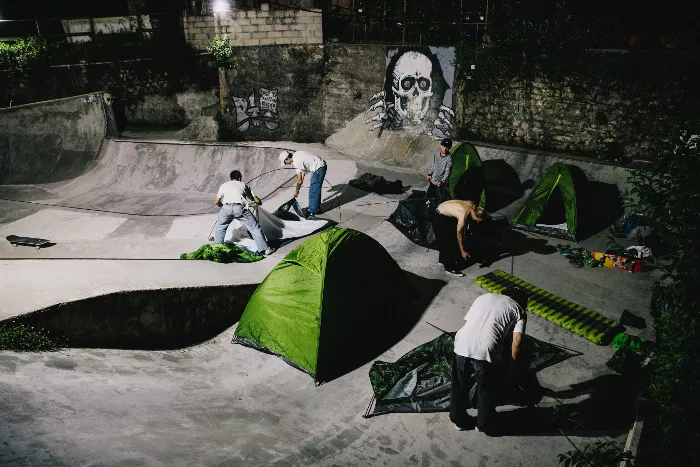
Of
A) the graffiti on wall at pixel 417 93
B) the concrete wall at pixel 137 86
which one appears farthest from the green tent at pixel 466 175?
the concrete wall at pixel 137 86

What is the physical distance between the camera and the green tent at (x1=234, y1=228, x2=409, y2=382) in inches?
211

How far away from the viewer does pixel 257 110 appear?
16.2m

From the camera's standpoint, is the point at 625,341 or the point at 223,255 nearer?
the point at 625,341

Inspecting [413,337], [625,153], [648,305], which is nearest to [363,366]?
[413,337]

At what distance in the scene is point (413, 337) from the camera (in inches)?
234

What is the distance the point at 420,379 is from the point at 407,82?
10814 millimetres

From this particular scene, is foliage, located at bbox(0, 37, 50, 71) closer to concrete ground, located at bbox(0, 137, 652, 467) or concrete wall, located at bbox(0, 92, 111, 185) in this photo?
concrete wall, located at bbox(0, 92, 111, 185)

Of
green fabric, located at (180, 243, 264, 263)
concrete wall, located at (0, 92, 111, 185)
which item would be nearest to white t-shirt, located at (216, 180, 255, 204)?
green fabric, located at (180, 243, 264, 263)

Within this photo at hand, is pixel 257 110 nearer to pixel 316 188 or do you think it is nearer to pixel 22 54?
pixel 316 188

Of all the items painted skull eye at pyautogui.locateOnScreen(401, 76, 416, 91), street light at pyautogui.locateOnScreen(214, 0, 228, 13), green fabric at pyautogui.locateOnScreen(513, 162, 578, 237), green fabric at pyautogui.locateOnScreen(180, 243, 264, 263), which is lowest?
green fabric at pyautogui.locateOnScreen(180, 243, 264, 263)

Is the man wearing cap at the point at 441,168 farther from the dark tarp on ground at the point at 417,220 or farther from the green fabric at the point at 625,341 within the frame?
the green fabric at the point at 625,341

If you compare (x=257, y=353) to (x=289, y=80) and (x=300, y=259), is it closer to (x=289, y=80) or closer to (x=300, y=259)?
(x=300, y=259)

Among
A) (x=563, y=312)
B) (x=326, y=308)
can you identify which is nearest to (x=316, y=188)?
(x=326, y=308)

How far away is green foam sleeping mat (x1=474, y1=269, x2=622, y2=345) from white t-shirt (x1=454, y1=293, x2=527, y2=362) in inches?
86.1
